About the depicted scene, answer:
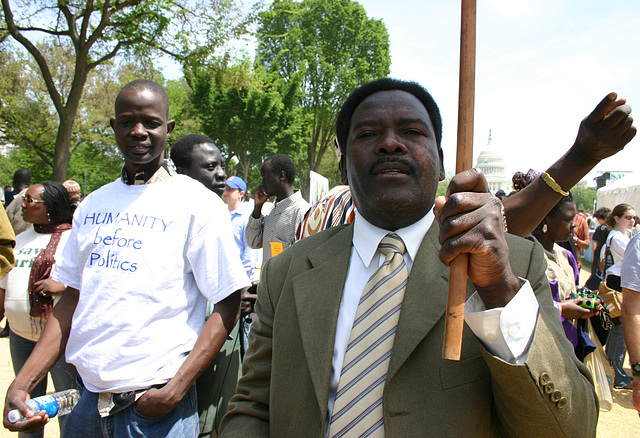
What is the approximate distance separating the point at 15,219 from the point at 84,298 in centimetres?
568

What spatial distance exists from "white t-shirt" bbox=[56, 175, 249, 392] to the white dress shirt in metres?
0.87

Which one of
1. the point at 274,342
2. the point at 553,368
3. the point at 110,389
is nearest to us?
the point at 553,368

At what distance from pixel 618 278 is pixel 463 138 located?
5.63 m

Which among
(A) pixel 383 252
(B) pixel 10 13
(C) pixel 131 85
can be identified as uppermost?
(B) pixel 10 13

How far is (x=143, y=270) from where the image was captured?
213cm

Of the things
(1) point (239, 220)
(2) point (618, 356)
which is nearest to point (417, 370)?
(1) point (239, 220)

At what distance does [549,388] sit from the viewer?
1168 mm

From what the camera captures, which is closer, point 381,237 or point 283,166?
point 381,237

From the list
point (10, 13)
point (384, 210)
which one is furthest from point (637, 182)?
point (10, 13)

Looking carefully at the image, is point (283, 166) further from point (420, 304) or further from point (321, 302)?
point (420, 304)

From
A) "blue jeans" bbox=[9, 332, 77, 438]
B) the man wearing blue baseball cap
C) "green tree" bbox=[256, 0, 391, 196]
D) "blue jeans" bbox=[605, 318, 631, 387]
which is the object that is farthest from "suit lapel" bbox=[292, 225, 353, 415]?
"green tree" bbox=[256, 0, 391, 196]

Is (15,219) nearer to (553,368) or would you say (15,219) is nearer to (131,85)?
(131,85)

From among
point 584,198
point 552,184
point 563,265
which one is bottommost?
point 584,198

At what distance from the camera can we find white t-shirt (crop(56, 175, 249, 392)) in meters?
2.08
